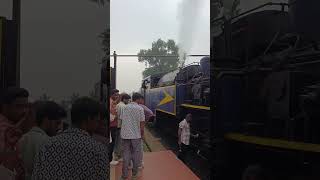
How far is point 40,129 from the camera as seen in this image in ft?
8.89

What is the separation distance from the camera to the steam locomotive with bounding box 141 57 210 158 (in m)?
9.22

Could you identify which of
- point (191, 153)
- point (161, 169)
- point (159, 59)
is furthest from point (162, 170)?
point (159, 59)

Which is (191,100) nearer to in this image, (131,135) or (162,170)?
(162,170)

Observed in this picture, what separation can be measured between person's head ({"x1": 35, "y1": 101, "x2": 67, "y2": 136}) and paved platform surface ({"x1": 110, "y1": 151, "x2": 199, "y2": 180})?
4.59 m

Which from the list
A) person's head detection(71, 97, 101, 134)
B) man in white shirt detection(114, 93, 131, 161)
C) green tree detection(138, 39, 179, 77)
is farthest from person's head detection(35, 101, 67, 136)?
green tree detection(138, 39, 179, 77)

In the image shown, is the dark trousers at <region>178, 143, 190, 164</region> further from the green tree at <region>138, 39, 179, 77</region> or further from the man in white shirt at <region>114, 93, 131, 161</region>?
the green tree at <region>138, 39, 179, 77</region>

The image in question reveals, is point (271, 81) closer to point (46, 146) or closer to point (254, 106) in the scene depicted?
point (254, 106)

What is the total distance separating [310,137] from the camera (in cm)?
355

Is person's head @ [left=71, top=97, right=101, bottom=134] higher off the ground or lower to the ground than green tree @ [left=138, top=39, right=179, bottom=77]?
lower

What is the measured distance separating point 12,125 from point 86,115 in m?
0.71

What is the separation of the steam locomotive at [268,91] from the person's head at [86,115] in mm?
1883

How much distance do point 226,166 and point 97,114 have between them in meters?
Answer: 2.47

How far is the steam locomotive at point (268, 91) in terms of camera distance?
12.0 feet

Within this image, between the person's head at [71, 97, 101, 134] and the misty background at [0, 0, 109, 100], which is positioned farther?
the misty background at [0, 0, 109, 100]
